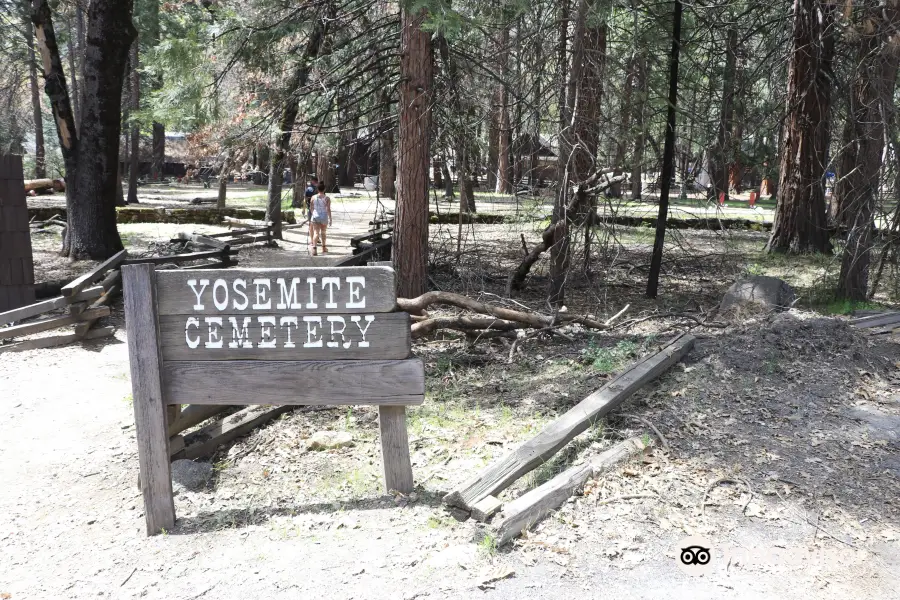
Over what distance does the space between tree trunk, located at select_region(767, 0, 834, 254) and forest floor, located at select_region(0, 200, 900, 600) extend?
Result: 259 inches

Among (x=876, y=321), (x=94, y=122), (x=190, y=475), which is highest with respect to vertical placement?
(x=94, y=122)

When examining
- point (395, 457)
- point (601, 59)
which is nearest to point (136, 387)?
point (395, 457)

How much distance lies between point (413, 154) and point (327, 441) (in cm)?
455

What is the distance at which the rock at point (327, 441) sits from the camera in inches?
211

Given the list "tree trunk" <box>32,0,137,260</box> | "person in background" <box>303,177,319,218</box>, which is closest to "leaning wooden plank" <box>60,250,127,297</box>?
"tree trunk" <box>32,0,137,260</box>

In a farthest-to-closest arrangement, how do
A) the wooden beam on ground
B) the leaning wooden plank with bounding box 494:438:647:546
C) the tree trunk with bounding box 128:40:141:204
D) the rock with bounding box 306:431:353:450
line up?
1. the tree trunk with bounding box 128:40:141:204
2. the wooden beam on ground
3. the rock with bounding box 306:431:353:450
4. the leaning wooden plank with bounding box 494:438:647:546

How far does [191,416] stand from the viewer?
5.45m

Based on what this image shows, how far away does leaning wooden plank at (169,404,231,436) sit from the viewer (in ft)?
17.1

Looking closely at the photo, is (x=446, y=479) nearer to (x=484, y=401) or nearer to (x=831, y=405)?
(x=484, y=401)

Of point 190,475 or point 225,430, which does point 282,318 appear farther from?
point 225,430

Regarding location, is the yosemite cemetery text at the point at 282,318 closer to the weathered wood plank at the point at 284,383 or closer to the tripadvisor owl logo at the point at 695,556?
the weathered wood plank at the point at 284,383

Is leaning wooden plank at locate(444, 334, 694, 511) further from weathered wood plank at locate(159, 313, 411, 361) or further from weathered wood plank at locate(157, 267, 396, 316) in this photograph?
weathered wood plank at locate(157, 267, 396, 316)

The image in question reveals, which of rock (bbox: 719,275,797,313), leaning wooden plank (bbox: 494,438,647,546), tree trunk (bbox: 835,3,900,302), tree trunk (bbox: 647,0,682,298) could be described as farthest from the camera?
tree trunk (bbox: 647,0,682,298)

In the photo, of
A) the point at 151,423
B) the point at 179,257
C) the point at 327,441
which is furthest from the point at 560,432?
the point at 179,257
